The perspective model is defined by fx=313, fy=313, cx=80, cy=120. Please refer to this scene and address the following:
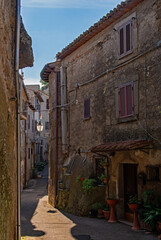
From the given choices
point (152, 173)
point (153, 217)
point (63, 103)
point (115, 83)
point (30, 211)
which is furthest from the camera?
point (63, 103)

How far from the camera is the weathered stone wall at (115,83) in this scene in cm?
1060

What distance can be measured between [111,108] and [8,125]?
25.2 ft

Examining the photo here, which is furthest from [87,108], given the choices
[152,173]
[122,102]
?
[152,173]

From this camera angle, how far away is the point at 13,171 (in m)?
6.24

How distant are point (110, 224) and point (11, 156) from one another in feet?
22.3

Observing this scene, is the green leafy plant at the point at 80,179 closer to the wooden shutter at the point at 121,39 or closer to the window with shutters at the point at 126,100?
the window with shutters at the point at 126,100

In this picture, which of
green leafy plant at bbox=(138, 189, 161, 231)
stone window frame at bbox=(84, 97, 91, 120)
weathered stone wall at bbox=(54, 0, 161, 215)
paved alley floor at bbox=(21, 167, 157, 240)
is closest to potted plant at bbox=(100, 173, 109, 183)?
weathered stone wall at bbox=(54, 0, 161, 215)

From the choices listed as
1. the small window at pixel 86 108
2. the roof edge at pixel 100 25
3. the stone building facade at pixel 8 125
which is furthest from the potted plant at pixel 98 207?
the roof edge at pixel 100 25

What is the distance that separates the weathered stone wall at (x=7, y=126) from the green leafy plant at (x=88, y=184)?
7090mm

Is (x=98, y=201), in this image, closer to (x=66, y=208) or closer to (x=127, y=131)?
(x=66, y=208)

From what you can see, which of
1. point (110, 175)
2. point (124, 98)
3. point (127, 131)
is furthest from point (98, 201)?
point (124, 98)

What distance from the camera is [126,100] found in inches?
467

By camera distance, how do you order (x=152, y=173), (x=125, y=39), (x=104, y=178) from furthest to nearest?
(x=104, y=178) < (x=125, y=39) < (x=152, y=173)

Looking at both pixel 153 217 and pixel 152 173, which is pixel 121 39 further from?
pixel 153 217
